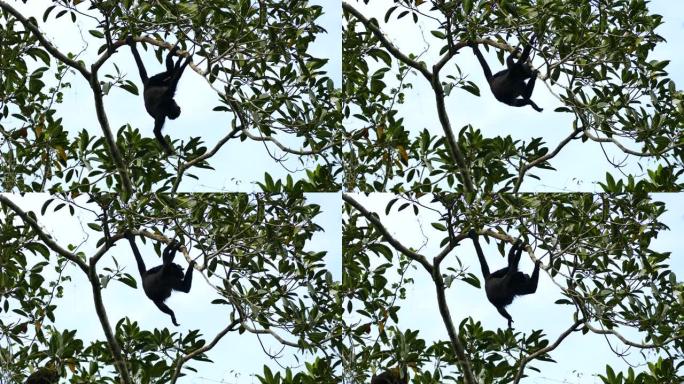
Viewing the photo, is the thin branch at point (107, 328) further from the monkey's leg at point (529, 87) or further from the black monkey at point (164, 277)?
the monkey's leg at point (529, 87)

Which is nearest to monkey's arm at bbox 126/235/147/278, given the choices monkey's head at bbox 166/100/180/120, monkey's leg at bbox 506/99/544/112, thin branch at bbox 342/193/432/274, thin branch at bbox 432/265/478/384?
monkey's head at bbox 166/100/180/120

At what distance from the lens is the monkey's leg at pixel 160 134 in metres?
5.71

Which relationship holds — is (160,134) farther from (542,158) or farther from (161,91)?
(542,158)

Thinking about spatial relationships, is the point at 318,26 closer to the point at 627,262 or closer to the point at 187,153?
the point at 187,153

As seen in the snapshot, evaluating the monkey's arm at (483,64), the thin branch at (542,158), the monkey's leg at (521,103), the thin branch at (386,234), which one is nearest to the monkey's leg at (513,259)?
the thin branch at (542,158)

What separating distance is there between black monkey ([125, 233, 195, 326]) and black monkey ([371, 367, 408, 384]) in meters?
1.12

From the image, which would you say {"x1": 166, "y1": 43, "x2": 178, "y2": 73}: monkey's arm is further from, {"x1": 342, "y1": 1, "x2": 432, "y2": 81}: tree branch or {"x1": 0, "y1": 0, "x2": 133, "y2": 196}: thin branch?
{"x1": 342, "y1": 1, "x2": 432, "y2": 81}: tree branch

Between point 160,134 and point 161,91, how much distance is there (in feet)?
0.77

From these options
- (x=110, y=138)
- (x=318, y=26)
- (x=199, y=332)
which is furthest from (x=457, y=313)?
(x=110, y=138)

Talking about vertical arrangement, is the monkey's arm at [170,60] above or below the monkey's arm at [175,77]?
above

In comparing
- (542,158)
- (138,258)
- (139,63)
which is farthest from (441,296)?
(139,63)

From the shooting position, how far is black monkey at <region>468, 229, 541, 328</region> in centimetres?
570

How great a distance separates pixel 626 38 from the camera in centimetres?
614

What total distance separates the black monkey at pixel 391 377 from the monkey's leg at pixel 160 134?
1663 millimetres
